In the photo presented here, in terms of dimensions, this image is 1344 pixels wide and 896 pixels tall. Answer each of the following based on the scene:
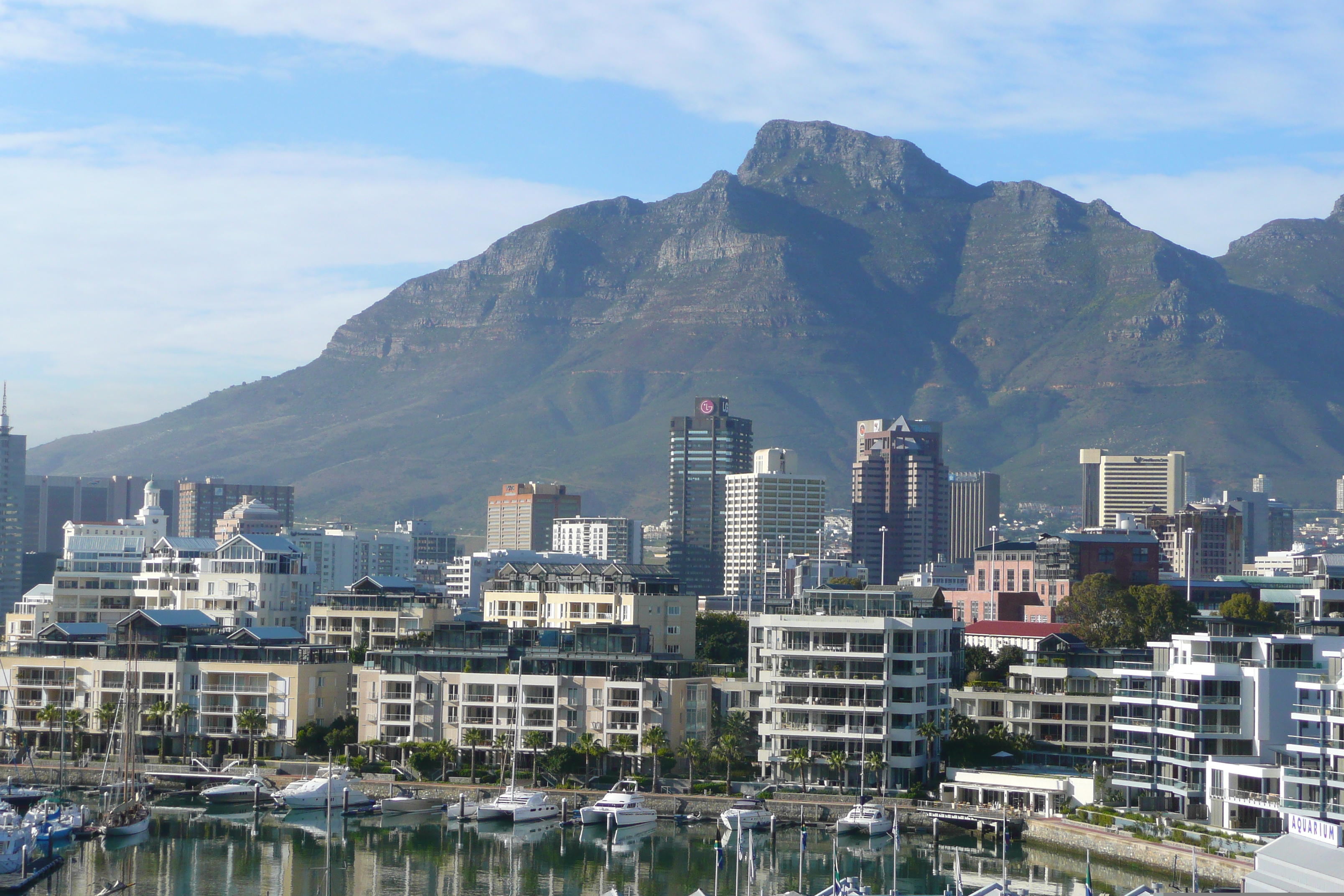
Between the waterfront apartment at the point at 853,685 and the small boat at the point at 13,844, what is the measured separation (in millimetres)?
41938

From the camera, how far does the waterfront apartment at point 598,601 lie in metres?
137

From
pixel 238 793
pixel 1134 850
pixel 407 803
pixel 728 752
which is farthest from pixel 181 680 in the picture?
pixel 1134 850

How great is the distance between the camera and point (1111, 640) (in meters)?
137

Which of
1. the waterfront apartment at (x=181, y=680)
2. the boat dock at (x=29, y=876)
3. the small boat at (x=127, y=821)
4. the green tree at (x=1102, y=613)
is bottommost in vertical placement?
the boat dock at (x=29, y=876)

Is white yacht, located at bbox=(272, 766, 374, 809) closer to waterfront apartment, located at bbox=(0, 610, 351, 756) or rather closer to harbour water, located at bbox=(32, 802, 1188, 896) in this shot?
harbour water, located at bbox=(32, 802, 1188, 896)

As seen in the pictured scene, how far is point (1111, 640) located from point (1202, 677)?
52961 millimetres

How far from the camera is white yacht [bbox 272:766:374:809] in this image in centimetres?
9819

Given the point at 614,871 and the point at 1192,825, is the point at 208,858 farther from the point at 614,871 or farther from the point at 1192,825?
the point at 1192,825

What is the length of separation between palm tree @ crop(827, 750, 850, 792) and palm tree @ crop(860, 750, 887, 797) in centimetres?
123

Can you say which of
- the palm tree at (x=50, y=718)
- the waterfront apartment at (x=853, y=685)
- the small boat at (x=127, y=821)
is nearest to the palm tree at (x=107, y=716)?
the palm tree at (x=50, y=718)

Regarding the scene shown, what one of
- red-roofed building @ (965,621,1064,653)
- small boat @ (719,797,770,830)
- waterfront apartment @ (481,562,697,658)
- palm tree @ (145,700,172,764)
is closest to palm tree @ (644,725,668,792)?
small boat @ (719,797,770,830)

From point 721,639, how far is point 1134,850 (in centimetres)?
7577

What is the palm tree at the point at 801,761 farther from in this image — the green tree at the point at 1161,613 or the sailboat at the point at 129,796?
the green tree at the point at 1161,613

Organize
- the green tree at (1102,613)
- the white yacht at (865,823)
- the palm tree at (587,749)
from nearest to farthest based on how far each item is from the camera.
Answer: the white yacht at (865,823)
the palm tree at (587,749)
the green tree at (1102,613)
